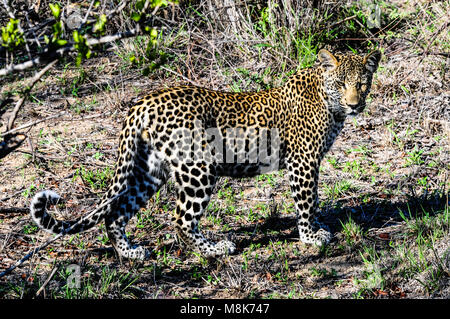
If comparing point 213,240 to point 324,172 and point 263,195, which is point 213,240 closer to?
point 263,195

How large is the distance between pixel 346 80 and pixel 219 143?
4.57ft

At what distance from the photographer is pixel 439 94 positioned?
894cm

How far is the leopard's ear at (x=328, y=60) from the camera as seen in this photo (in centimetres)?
603

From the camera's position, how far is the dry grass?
545cm

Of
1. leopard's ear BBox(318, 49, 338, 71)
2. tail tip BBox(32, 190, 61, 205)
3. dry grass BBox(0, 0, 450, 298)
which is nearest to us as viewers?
tail tip BBox(32, 190, 61, 205)

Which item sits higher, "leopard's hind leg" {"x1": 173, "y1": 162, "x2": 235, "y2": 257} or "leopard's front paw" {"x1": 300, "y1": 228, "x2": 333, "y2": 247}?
"leopard's hind leg" {"x1": 173, "y1": 162, "x2": 235, "y2": 257}

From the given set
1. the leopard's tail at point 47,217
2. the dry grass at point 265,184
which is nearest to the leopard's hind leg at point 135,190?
the dry grass at point 265,184

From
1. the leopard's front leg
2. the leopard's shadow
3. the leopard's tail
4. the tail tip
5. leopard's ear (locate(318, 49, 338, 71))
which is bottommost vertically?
the leopard's shadow

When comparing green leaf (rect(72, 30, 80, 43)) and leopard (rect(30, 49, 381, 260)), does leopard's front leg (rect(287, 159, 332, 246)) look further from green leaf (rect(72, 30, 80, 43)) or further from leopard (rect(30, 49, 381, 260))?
green leaf (rect(72, 30, 80, 43))

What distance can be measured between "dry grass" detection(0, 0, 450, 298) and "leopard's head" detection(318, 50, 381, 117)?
1182 mm

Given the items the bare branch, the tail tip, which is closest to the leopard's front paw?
the tail tip

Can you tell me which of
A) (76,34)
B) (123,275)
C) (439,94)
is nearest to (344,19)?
(439,94)

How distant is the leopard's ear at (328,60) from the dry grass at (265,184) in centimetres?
158

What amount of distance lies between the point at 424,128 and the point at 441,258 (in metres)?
3.36
